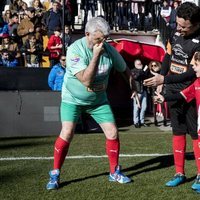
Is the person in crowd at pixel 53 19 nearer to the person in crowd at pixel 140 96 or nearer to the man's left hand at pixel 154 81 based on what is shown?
the person in crowd at pixel 140 96

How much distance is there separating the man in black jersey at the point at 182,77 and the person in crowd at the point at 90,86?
490 mm

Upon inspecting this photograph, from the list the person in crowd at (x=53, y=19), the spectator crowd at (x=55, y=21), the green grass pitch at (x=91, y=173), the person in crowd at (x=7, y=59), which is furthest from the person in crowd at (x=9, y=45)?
the green grass pitch at (x=91, y=173)

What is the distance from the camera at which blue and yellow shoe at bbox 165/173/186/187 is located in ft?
19.5

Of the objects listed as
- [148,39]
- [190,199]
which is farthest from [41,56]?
[190,199]

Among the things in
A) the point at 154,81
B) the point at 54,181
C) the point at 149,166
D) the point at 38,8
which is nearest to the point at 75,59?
the point at 154,81

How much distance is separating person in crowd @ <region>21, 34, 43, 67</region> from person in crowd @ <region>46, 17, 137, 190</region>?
25.7 ft

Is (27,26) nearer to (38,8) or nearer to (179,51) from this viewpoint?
(38,8)

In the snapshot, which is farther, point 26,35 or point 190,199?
point 26,35

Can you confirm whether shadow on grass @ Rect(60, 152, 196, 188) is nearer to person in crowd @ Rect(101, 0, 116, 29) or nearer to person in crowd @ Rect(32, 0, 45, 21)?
person in crowd @ Rect(32, 0, 45, 21)

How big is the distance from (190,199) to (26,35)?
34.3 ft

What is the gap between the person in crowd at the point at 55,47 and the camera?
13.7 metres

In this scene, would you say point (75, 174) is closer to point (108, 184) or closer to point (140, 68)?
point (108, 184)

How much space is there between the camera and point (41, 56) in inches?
549

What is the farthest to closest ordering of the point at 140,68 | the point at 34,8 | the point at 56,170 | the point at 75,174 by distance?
the point at 34,8
the point at 140,68
the point at 75,174
the point at 56,170
